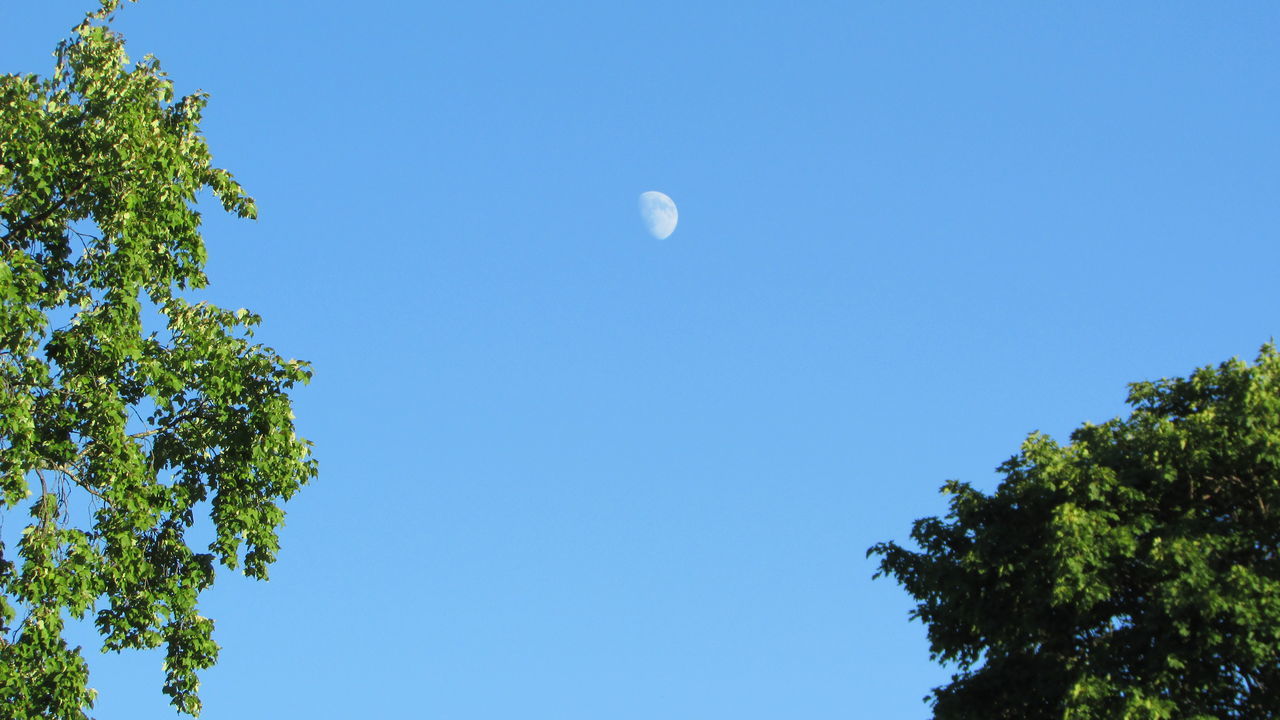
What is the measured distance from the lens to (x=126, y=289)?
21781mm

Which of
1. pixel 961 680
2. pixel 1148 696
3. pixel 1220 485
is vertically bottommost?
pixel 1148 696

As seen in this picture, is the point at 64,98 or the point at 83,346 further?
the point at 64,98

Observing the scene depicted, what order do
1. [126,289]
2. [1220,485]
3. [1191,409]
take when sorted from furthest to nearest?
[1191,409] < [1220,485] < [126,289]

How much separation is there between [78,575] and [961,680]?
56.1ft

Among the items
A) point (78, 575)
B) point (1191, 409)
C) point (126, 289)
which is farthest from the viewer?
point (1191, 409)

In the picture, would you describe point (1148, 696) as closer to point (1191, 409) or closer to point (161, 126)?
point (1191, 409)

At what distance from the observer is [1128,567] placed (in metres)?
23.0

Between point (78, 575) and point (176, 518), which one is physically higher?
point (176, 518)

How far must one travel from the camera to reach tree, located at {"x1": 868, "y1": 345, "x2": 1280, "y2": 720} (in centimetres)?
2131

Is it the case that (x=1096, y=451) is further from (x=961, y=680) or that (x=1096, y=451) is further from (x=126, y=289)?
(x=126, y=289)

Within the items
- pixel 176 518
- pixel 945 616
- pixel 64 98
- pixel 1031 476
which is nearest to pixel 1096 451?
pixel 1031 476

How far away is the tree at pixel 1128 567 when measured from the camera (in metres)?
21.3

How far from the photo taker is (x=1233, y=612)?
68.3 ft

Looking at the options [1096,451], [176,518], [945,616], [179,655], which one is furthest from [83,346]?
[1096,451]
